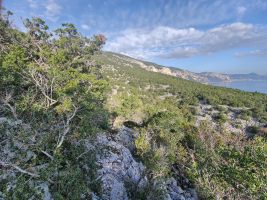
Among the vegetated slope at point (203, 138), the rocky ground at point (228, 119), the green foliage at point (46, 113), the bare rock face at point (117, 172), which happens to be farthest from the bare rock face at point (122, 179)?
the rocky ground at point (228, 119)

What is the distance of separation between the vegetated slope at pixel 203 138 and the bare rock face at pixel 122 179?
4.57ft

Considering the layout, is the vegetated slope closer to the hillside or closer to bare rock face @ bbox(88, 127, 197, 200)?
the hillside

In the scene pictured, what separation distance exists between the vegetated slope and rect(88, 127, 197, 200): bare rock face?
Result: 4.57 feet

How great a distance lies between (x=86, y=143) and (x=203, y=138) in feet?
67.8

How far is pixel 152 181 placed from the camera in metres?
21.7

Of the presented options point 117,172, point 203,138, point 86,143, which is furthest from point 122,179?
point 203,138

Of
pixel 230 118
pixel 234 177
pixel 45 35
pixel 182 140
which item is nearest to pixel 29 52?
pixel 45 35

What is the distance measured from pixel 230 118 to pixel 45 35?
59533 millimetres

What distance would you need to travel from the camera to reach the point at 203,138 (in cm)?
3341

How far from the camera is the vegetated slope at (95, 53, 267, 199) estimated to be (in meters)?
11.0

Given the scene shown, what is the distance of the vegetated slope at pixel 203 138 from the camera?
10977mm

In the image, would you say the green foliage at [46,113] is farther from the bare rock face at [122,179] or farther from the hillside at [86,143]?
the bare rock face at [122,179]

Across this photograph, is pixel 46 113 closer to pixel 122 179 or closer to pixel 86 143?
pixel 86 143

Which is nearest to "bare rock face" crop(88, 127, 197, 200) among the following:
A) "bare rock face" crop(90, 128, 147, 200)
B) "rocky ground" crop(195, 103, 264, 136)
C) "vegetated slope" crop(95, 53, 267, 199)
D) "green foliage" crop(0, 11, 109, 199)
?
"bare rock face" crop(90, 128, 147, 200)
